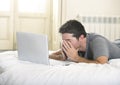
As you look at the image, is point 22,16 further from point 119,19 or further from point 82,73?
point 82,73

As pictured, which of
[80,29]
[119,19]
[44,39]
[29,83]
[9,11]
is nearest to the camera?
[29,83]

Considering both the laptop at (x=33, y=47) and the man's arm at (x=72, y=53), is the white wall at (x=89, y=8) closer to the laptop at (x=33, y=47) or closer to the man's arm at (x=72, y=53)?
the man's arm at (x=72, y=53)

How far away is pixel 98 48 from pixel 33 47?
0.40m

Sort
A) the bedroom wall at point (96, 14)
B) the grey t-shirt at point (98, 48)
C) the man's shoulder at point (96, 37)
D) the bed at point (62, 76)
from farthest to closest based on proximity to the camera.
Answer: the bedroom wall at point (96, 14)
the man's shoulder at point (96, 37)
the grey t-shirt at point (98, 48)
the bed at point (62, 76)

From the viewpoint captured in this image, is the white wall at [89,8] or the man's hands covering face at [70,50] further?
the white wall at [89,8]

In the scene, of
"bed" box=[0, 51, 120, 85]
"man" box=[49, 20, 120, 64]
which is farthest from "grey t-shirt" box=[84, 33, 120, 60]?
"bed" box=[0, 51, 120, 85]

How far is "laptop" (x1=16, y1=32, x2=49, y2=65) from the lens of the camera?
1.32 m

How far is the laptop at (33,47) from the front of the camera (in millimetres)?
1315

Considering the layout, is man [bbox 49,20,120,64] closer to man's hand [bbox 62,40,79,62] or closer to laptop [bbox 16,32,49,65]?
man's hand [bbox 62,40,79,62]

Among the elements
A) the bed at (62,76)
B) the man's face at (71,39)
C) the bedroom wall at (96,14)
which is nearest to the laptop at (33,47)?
the bed at (62,76)

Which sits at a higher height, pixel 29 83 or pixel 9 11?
pixel 9 11

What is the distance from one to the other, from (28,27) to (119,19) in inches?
62.3

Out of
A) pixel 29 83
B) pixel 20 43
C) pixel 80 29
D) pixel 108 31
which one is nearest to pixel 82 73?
pixel 29 83

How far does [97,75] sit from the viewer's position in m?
1.08
